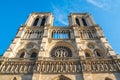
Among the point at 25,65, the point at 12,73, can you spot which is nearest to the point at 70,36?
the point at 25,65

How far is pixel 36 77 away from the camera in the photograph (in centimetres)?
1739

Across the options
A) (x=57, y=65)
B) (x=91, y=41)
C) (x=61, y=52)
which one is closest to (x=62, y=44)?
(x=61, y=52)

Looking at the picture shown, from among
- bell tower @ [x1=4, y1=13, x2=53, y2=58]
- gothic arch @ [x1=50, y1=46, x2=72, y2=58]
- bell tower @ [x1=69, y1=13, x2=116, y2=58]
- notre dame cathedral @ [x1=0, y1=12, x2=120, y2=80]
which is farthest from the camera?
gothic arch @ [x1=50, y1=46, x2=72, y2=58]

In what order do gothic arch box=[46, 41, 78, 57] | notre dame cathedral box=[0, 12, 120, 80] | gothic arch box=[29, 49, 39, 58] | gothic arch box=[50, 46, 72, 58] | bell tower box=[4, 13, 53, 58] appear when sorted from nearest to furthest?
notre dame cathedral box=[0, 12, 120, 80]
bell tower box=[4, 13, 53, 58]
gothic arch box=[50, 46, 72, 58]
gothic arch box=[29, 49, 39, 58]
gothic arch box=[46, 41, 78, 57]

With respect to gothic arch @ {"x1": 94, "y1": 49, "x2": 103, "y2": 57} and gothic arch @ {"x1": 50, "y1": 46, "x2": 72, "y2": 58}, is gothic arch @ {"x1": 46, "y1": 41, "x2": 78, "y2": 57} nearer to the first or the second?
gothic arch @ {"x1": 50, "y1": 46, "x2": 72, "y2": 58}

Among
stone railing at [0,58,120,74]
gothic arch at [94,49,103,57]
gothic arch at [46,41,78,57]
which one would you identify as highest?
gothic arch at [46,41,78,57]

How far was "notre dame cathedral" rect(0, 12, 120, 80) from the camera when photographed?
18.2 meters

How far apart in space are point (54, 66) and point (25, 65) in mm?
3633

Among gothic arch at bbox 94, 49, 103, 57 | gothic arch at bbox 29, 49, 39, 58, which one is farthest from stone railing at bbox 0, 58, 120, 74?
gothic arch at bbox 94, 49, 103, 57

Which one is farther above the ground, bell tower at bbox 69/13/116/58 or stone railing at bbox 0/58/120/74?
bell tower at bbox 69/13/116/58

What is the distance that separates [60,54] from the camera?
23.3 m

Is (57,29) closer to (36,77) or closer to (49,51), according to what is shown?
(49,51)

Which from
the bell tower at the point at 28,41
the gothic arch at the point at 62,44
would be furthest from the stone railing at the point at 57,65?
the gothic arch at the point at 62,44

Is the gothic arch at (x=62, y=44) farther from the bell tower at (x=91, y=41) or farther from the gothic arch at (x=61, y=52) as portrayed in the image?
the bell tower at (x=91, y=41)
